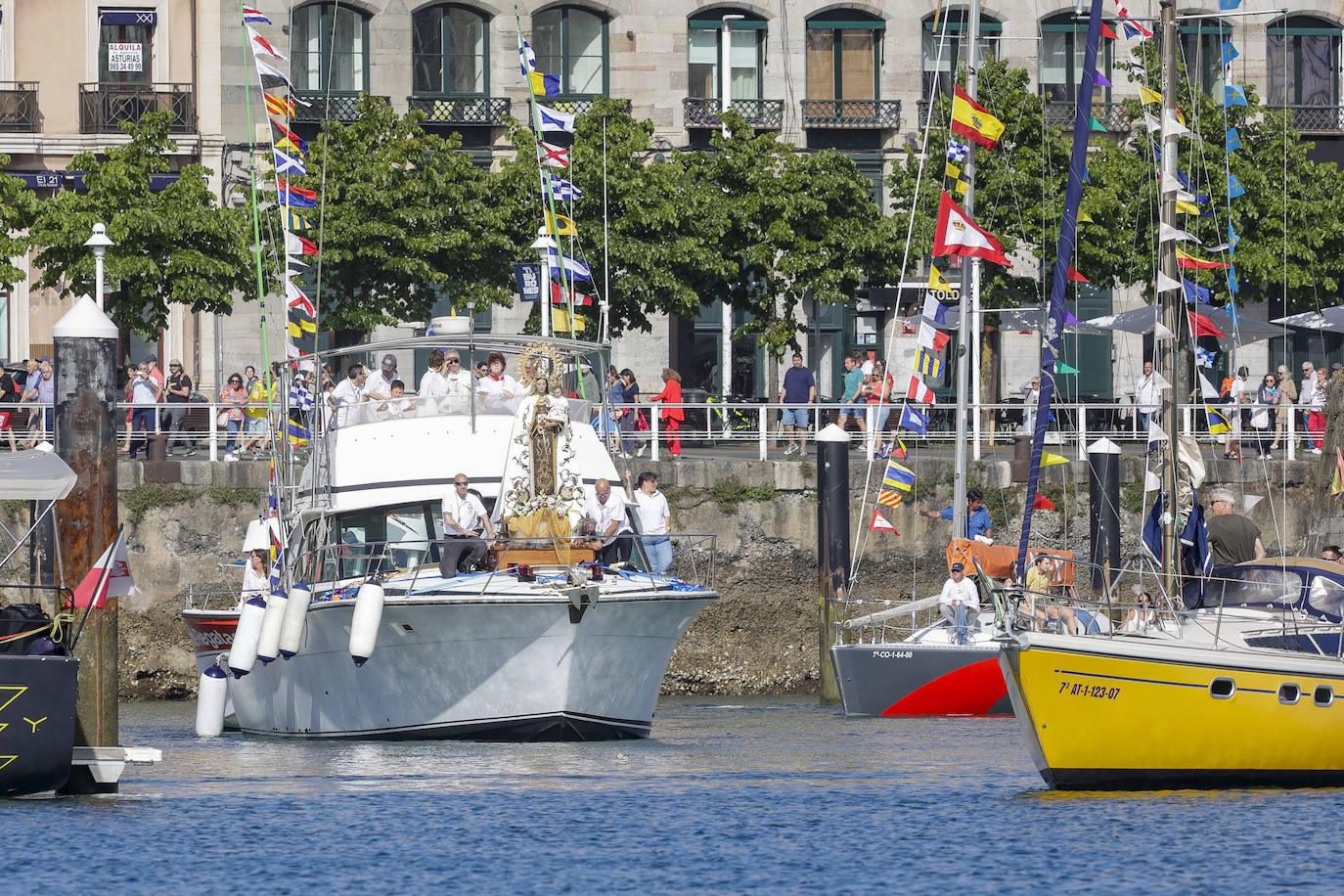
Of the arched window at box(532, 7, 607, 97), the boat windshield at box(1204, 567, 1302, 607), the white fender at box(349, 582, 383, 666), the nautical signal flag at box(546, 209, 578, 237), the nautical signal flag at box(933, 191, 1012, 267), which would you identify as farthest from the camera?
the arched window at box(532, 7, 607, 97)

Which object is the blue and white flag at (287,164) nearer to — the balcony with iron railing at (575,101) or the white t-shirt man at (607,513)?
the white t-shirt man at (607,513)

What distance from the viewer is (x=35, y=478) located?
18219 mm

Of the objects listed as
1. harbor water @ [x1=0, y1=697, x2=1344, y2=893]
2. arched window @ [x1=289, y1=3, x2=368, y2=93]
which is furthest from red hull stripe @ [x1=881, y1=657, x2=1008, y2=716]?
arched window @ [x1=289, y1=3, x2=368, y2=93]

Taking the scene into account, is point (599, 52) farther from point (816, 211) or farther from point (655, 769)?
point (655, 769)

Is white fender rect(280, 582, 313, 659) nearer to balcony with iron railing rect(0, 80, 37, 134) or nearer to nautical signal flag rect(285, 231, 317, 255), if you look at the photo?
nautical signal flag rect(285, 231, 317, 255)

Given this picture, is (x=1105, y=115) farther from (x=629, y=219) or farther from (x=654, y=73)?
(x=629, y=219)

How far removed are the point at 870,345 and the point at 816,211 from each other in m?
6.87

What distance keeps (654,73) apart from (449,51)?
12.3ft

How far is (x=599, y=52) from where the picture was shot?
43.3 m

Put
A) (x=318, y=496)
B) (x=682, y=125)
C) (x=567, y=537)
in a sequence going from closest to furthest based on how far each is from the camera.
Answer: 1. (x=567, y=537)
2. (x=318, y=496)
3. (x=682, y=125)

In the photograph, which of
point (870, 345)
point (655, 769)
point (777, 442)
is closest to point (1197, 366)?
point (777, 442)

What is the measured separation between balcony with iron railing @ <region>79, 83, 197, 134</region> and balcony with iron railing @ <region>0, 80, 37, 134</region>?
82 cm

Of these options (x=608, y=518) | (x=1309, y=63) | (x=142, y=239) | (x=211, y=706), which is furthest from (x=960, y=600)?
(x=1309, y=63)

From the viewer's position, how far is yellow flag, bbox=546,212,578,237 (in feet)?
91.2
